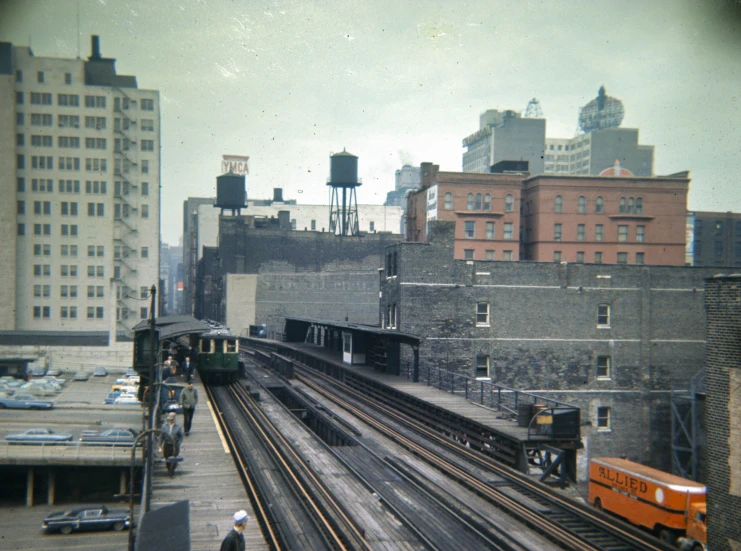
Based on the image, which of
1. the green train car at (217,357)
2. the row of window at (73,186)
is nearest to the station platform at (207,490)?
the green train car at (217,357)

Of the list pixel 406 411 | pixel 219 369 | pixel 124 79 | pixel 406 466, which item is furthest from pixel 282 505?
pixel 124 79

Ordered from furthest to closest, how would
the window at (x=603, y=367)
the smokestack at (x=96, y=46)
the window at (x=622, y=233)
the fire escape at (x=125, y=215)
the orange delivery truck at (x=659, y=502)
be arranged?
the smokestack at (x=96, y=46) < the fire escape at (x=125, y=215) < the window at (x=622, y=233) < the window at (x=603, y=367) < the orange delivery truck at (x=659, y=502)

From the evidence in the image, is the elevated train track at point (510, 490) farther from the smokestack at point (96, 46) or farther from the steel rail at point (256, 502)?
the smokestack at point (96, 46)

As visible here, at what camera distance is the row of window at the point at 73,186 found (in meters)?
80.0

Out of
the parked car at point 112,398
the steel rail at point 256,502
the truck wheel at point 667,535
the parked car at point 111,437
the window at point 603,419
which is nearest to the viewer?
the steel rail at point 256,502

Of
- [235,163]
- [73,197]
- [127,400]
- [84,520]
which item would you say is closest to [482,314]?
[84,520]

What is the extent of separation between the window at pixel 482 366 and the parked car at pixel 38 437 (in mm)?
23207

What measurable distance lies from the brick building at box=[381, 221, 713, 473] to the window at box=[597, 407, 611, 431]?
2.5 inches

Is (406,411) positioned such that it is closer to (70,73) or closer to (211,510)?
(211,510)

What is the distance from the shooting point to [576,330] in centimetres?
4453

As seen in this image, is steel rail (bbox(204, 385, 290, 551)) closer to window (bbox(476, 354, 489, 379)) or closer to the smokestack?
window (bbox(476, 354, 489, 379))

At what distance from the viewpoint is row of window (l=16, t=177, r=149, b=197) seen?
262ft

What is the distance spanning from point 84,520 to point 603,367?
3192 cm

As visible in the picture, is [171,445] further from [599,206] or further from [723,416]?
[599,206]
